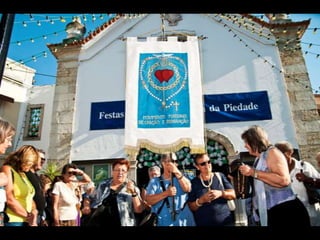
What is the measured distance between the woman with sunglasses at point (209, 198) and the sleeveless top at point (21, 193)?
1503mm

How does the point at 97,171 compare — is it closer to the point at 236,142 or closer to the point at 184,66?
the point at 236,142

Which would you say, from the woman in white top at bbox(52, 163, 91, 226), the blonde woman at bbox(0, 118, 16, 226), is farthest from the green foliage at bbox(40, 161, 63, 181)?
the blonde woman at bbox(0, 118, 16, 226)

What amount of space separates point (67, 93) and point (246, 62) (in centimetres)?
484

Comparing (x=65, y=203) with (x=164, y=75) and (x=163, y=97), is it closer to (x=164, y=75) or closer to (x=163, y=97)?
(x=163, y=97)

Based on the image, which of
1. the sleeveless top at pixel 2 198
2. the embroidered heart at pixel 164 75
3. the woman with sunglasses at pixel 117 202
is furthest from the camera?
the embroidered heart at pixel 164 75

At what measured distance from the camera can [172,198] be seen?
113 inches

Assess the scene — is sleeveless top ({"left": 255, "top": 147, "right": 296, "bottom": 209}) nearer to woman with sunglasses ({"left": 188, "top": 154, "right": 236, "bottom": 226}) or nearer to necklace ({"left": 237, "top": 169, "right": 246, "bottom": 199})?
necklace ({"left": 237, "top": 169, "right": 246, "bottom": 199})

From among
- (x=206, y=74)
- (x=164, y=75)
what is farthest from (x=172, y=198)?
(x=206, y=74)

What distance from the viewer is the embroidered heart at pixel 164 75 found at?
143 inches

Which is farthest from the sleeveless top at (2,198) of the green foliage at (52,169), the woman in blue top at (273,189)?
the green foliage at (52,169)

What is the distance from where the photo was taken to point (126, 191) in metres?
2.83

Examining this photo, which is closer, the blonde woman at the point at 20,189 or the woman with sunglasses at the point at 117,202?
the blonde woman at the point at 20,189

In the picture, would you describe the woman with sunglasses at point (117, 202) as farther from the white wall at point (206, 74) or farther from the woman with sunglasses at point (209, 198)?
the white wall at point (206, 74)
